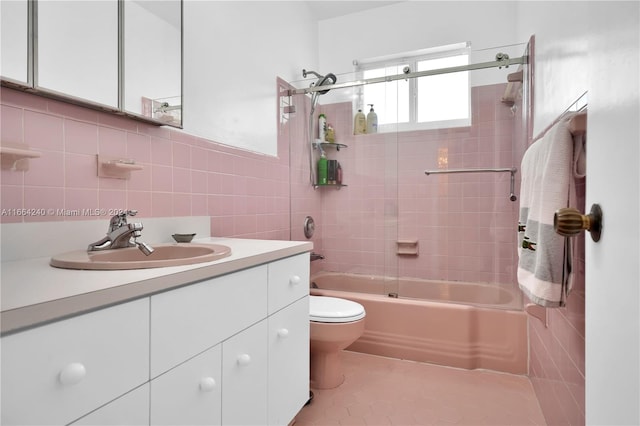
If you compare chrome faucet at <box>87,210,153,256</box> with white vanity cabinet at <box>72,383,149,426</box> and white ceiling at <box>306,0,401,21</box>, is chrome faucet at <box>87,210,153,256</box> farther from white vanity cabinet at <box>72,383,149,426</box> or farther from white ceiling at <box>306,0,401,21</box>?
white ceiling at <box>306,0,401,21</box>

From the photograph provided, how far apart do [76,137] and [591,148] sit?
140 centimetres

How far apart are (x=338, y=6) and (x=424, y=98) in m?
1.13

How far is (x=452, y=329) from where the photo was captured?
2.14 metres

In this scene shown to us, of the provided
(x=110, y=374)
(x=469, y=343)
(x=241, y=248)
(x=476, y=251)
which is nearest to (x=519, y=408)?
(x=469, y=343)

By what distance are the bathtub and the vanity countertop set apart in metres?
1.52

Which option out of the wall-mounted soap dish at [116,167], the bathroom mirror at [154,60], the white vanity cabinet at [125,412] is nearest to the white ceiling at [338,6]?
the bathroom mirror at [154,60]

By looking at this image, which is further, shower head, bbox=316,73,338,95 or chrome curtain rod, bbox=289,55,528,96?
→ shower head, bbox=316,73,338,95

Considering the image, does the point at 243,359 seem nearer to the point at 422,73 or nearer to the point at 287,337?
the point at 287,337

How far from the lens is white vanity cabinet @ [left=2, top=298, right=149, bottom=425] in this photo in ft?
1.76

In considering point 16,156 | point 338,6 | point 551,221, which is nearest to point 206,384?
point 16,156

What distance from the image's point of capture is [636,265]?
397mm

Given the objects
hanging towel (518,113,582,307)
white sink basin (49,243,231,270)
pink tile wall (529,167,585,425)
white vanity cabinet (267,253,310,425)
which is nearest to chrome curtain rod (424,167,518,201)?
pink tile wall (529,167,585,425)

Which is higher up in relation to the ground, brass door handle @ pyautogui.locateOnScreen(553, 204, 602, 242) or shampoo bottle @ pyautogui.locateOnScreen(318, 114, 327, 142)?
shampoo bottle @ pyautogui.locateOnScreen(318, 114, 327, 142)

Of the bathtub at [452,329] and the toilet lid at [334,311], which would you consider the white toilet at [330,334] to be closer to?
the toilet lid at [334,311]
